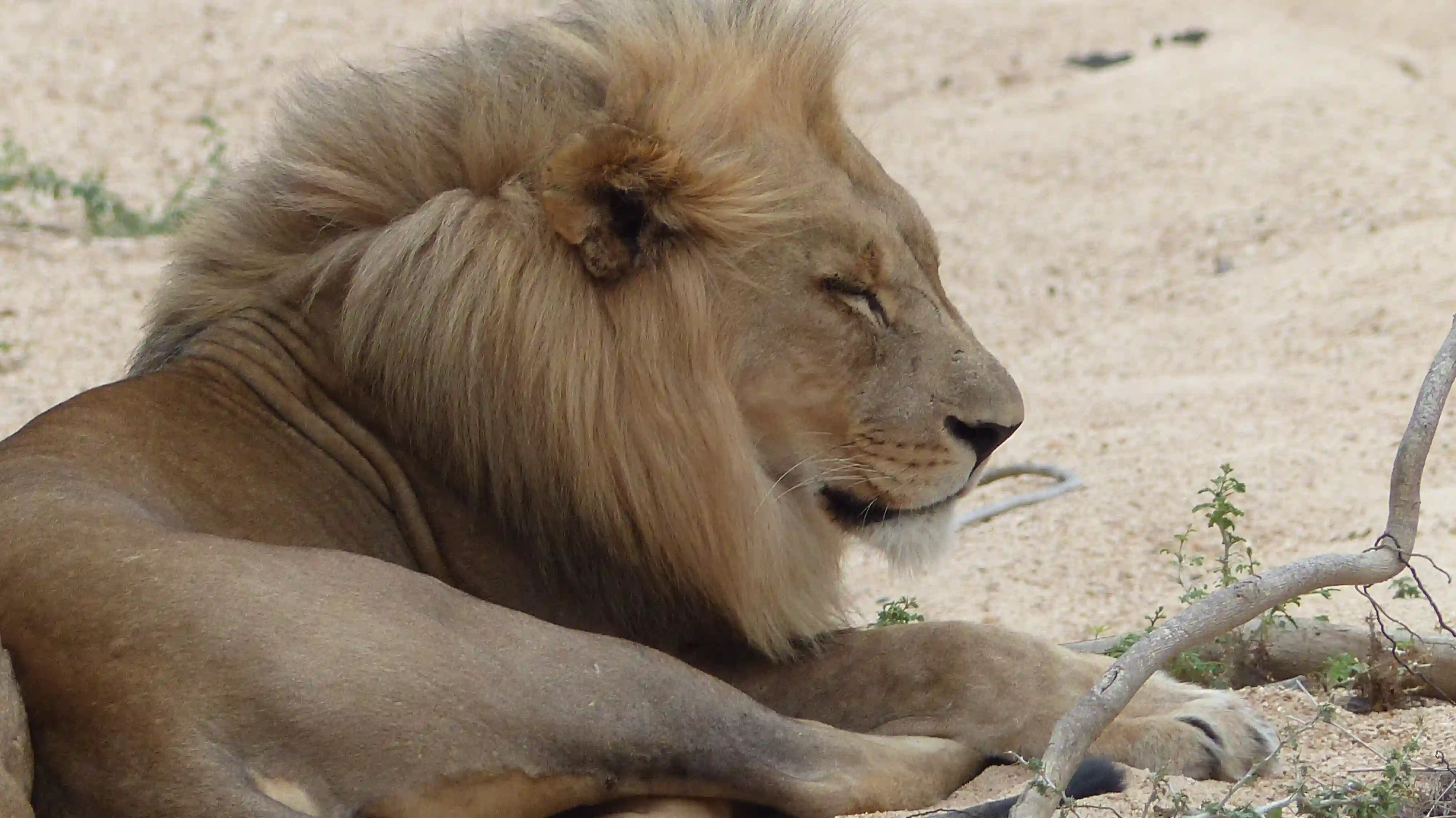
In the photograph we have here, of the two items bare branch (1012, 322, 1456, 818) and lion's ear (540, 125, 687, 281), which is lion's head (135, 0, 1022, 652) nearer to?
lion's ear (540, 125, 687, 281)

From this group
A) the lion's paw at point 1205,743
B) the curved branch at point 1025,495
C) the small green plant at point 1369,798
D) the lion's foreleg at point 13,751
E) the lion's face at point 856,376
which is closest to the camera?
the lion's foreleg at point 13,751

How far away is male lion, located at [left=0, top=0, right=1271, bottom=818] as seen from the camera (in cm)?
241

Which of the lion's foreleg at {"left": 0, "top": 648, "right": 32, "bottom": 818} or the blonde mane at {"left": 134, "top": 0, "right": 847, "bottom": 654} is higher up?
the blonde mane at {"left": 134, "top": 0, "right": 847, "bottom": 654}

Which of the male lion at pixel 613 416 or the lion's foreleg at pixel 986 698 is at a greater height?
the male lion at pixel 613 416

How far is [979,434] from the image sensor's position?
2881 millimetres

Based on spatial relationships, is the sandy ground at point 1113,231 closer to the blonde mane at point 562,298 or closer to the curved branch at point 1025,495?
the curved branch at point 1025,495

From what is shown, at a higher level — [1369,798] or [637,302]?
[637,302]

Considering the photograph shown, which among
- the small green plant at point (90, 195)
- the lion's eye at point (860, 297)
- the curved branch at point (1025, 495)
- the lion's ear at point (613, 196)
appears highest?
the lion's ear at point (613, 196)

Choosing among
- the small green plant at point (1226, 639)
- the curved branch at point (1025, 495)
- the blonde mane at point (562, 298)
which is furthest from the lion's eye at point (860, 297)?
the curved branch at point (1025, 495)

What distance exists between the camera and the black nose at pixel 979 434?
9.32 ft

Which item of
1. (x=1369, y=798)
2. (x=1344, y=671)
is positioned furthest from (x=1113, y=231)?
(x=1369, y=798)

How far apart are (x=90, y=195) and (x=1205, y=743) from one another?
522 centimetres

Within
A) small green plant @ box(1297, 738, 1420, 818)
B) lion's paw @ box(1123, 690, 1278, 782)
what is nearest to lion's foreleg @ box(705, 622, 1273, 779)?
lion's paw @ box(1123, 690, 1278, 782)

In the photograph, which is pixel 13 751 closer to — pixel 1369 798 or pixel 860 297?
pixel 860 297
